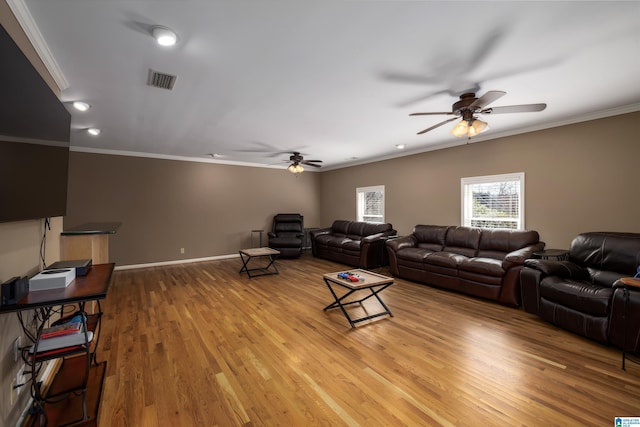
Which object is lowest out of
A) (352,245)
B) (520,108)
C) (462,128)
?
(352,245)

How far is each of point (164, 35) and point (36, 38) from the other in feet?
2.94

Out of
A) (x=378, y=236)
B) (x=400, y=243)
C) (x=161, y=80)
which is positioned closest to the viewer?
(x=161, y=80)

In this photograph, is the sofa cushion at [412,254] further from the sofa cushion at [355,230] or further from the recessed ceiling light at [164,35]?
the recessed ceiling light at [164,35]

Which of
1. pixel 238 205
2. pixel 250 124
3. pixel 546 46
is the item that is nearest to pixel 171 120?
pixel 250 124

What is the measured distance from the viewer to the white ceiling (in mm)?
1711

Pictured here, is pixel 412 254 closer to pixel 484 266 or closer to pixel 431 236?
pixel 431 236

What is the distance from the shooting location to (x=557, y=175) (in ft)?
13.0

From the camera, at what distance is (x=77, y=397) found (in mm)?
1833

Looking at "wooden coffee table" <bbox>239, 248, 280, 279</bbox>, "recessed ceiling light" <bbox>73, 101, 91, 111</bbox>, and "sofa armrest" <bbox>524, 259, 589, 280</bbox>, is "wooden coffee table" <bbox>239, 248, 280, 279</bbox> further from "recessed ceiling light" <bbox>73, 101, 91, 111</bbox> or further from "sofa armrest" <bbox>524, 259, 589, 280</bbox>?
"sofa armrest" <bbox>524, 259, 589, 280</bbox>

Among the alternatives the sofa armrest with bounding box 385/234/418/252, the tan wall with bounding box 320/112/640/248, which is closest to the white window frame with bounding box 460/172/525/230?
the tan wall with bounding box 320/112/640/248

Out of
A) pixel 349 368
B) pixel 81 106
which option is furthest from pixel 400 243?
pixel 81 106

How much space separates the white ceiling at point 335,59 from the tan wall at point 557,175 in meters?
0.31

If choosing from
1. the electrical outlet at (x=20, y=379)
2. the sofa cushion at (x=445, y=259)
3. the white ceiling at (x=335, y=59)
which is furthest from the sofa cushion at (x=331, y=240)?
the electrical outlet at (x=20, y=379)

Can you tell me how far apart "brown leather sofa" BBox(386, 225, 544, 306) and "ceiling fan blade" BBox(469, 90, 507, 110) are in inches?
84.6
